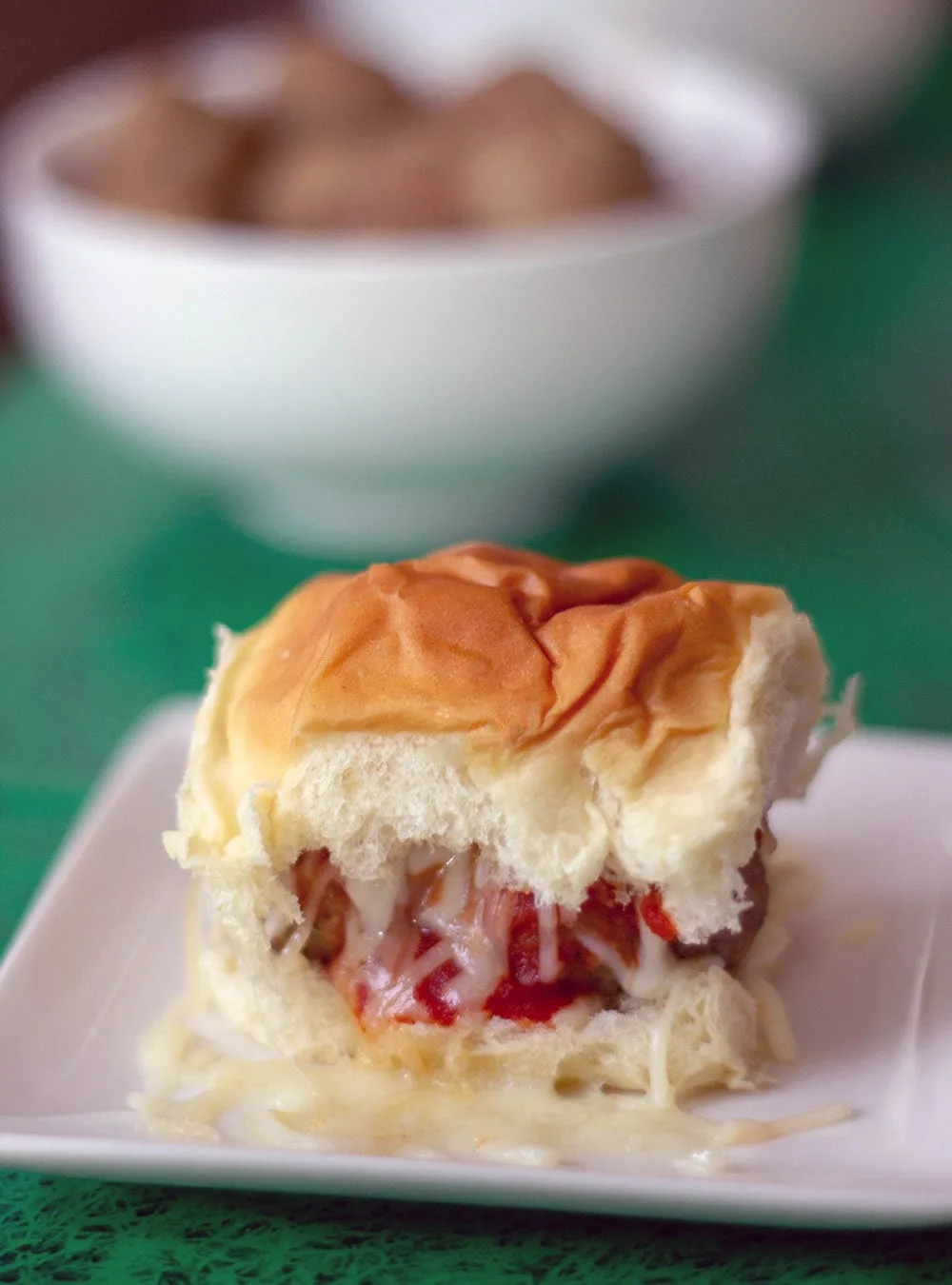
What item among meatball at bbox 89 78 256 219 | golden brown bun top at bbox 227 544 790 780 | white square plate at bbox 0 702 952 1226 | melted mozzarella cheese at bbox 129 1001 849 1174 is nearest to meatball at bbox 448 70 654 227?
meatball at bbox 89 78 256 219

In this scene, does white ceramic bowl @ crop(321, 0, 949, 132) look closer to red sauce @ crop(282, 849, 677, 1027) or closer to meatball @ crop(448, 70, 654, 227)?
meatball @ crop(448, 70, 654, 227)

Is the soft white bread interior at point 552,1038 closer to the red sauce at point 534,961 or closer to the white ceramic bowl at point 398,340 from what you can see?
the red sauce at point 534,961

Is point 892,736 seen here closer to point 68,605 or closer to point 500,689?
point 500,689

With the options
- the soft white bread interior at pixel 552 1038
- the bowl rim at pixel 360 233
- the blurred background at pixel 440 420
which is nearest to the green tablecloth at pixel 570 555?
the blurred background at pixel 440 420

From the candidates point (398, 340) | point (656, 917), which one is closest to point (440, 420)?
point (398, 340)

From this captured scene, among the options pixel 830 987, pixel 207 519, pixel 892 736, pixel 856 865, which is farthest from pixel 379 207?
pixel 830 987

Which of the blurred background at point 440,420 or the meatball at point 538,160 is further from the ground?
the meatball at point 538,160

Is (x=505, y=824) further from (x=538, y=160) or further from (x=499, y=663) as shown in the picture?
(x=538, y=160)
